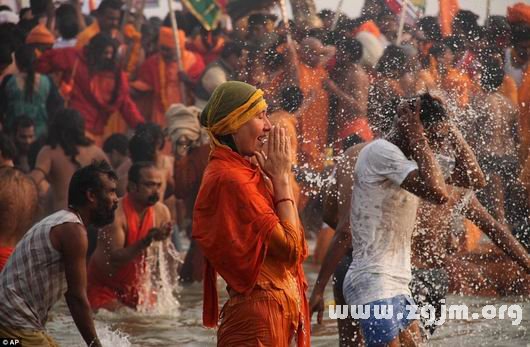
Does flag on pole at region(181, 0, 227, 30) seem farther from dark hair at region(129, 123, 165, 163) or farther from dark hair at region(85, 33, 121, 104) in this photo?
dark hair at region(129, 123, 165, 163)

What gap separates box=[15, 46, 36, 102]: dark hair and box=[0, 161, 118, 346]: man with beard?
7.67 metres

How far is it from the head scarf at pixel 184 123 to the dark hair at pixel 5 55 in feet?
5.93

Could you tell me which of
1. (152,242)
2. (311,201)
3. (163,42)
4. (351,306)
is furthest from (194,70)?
(351,306)

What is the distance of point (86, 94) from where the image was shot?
1280 centimetres

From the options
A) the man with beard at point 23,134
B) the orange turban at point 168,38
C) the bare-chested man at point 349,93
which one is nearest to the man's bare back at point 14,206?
the bare-chested man at point 349,93

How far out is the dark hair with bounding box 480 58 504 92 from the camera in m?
10.6

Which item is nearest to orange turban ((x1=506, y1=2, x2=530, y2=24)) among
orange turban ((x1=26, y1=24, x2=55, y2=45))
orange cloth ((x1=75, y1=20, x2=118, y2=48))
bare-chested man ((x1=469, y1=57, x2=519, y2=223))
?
bare-chested man ((x1=469, y1=57, x2=519, y2=223))

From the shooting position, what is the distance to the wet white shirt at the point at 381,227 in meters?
4.79

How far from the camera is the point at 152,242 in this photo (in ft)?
27.3

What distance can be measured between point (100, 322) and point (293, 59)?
14.5 ft

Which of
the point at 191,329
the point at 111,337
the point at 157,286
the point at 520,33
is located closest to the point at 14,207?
the point at 111,337

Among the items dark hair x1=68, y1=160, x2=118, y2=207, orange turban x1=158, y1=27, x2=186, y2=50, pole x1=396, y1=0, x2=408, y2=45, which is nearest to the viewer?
dark hair x1=68, y1=160, x2=118, y2=207

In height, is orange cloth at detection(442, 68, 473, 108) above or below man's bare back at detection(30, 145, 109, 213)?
above

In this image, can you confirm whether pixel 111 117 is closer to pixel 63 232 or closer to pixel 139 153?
pixel 139 153
